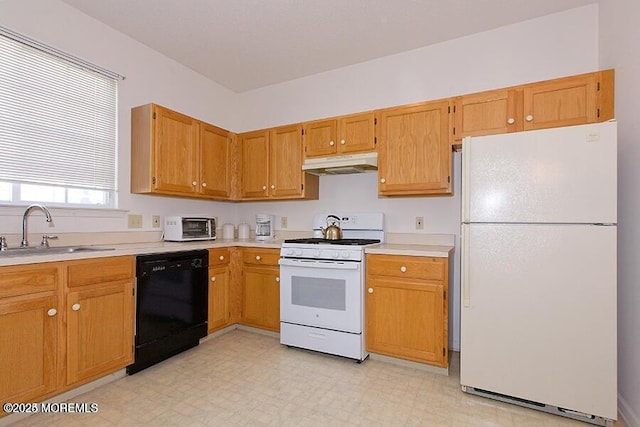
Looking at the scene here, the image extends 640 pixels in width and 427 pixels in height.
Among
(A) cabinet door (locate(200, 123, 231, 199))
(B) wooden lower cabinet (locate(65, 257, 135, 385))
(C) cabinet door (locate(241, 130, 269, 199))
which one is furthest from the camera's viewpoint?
(C) cabinet door (locate(241, 130, 269, 199))

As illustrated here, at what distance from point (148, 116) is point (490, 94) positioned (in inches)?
109

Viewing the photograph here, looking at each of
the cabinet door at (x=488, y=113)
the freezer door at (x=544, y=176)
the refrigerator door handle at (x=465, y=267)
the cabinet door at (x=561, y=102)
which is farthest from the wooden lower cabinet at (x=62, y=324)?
the cabinet door at (x=561, y=102)

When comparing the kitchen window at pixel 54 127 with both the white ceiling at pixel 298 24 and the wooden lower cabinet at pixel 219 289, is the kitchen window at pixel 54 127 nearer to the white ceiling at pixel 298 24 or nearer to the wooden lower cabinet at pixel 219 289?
the white ceiling at pixel 298 24

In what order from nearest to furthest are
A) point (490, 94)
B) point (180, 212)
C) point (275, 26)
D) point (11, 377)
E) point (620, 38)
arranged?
point (11, 377)
point (620, 38)
point (490, 94)
point (275, 26)
point (180, 212)

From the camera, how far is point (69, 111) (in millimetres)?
2469

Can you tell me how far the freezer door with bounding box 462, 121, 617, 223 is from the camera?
1776 mm

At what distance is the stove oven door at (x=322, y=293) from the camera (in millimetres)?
2561

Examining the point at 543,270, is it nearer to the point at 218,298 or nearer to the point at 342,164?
the point at 342,164

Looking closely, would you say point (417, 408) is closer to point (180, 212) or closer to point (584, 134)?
point (584, 134)

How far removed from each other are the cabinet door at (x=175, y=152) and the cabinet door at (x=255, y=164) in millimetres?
589

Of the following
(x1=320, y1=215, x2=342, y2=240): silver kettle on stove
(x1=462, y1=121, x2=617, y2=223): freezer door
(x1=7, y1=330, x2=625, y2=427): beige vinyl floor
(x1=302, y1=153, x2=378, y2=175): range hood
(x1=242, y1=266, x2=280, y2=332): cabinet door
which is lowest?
(x1=7, y1=330, x2=625, y2=427): beige vinyl floor

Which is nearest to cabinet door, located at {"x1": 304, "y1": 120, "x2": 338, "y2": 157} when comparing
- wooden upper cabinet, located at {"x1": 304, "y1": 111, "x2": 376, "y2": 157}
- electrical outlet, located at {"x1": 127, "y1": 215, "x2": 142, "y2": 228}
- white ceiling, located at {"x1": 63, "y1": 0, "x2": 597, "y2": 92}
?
wooden upper cabinet, located at {"x1": 304, "y1": 111, "x2": 376, "y2": 157}

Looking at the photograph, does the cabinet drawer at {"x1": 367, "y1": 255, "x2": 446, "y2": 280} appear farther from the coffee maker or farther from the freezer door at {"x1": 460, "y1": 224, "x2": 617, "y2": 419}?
the coffee maker

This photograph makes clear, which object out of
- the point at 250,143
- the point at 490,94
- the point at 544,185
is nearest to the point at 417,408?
Result: the point at 544,185
